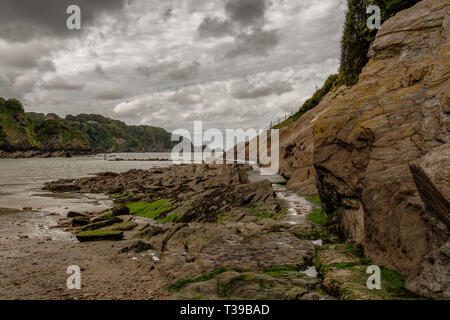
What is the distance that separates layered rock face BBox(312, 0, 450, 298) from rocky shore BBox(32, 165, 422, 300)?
3.31 ft

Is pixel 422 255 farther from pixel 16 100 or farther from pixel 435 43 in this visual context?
pixel 16 100

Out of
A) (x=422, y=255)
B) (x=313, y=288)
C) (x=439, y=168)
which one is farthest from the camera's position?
(x=313, y=288)

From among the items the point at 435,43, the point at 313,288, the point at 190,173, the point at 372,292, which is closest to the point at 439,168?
the point at 372,292

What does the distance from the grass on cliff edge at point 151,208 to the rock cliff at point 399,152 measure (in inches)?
637

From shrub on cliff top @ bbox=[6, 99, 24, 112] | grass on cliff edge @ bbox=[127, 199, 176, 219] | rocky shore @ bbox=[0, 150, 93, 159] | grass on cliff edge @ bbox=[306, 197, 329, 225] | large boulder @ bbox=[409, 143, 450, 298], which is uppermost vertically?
shrub on cliff top @ bbox=[6, 99, 24, 112]

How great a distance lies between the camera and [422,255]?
7.65m

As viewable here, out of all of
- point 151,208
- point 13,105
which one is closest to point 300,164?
point 151,208

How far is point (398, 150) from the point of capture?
9516 millimetres

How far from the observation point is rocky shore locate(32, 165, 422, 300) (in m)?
8.04

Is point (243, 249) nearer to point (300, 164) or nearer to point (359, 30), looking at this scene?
point (300, 164)

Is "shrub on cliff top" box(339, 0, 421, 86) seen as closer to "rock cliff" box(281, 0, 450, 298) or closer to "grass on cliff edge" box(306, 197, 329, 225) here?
"rock cliff" box(281, 0, 450, 298)

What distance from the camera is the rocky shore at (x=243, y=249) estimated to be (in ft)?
26.4

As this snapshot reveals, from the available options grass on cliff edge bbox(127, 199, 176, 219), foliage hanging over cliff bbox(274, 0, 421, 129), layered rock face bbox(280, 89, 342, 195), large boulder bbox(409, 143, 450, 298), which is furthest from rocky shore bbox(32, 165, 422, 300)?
foliage hanging over cliff bbox(274, 0, 421, 129)
